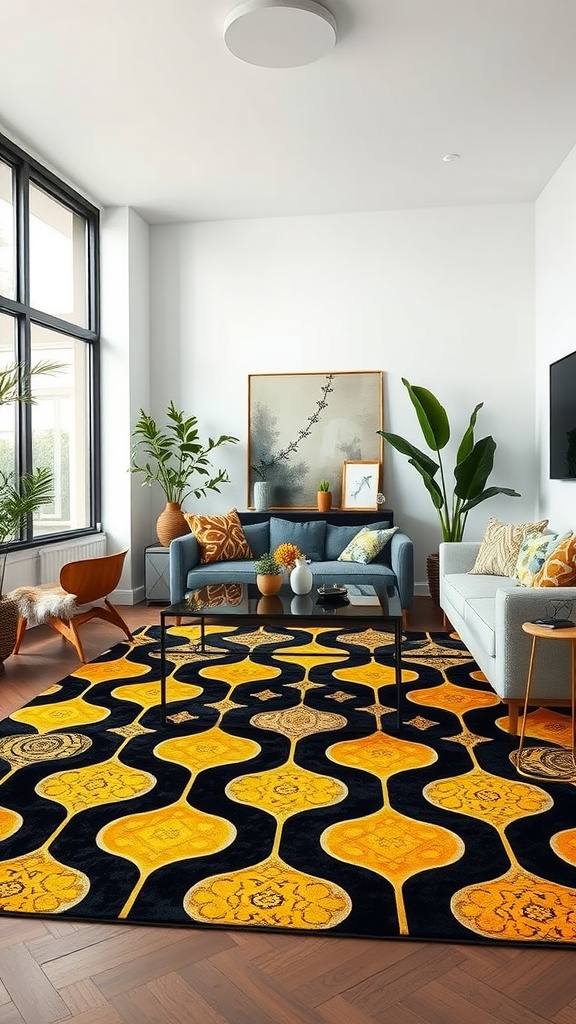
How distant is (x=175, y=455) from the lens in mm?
6797

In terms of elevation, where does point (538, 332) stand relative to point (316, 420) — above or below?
above

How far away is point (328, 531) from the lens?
6168 millimetres

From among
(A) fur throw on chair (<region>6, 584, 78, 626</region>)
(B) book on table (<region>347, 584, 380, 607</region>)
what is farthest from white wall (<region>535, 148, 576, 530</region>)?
(A) fur throw on chair (<region>6, 584, 78, 626</region>)

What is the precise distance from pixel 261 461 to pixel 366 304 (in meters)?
1.64

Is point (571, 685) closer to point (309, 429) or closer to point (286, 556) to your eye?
point (286, 556)

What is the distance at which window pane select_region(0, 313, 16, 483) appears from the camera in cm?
517

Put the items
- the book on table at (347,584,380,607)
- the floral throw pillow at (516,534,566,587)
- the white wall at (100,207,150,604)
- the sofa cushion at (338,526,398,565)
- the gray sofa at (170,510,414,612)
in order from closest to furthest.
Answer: the book on table at (347,584,380,607)
the floral throw pillow at (516,534,566,587)
the gray sofa at (170,510,414,612)
the sofa cushion at (338,526,398,565)
the white wall at (100,207,150,604)

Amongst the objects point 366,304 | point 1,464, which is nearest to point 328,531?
point 366,304

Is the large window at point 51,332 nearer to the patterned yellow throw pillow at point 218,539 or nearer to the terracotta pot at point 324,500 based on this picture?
the patterned yellow throw pillow at point 218,539

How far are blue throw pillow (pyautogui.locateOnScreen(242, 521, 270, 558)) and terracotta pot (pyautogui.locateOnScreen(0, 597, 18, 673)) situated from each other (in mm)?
2110

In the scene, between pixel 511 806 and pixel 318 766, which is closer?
pixel 511 806

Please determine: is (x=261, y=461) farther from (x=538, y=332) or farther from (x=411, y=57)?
(x=411, y=57)

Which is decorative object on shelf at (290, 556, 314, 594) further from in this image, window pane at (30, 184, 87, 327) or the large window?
window pane at (30, 184, 87, 327)

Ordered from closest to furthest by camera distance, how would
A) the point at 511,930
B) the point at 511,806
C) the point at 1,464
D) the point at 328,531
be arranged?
the point at 511,930
the point at 511,806
the point at 1,464
the point at 328,531
